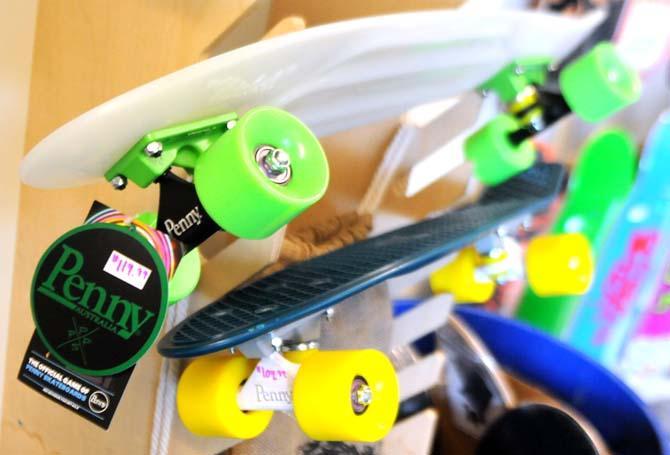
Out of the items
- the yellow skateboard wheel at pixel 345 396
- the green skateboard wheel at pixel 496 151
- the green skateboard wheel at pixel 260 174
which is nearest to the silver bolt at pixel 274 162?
the green skateboard wheel at pixel 260 174

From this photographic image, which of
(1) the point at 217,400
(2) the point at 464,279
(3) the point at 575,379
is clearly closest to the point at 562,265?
(2) the point at 464,279

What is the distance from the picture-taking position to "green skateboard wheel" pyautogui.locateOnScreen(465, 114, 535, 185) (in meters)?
0.62

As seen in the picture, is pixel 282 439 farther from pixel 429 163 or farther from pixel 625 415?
pixel 625 415

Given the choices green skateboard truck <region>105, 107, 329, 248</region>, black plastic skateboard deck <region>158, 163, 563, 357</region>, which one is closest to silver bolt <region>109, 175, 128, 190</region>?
green skateboard truck <region>105, 107, 329, 248</region>

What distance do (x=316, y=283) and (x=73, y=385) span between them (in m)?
0.17

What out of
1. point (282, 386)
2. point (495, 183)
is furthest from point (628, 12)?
point (282, 386)

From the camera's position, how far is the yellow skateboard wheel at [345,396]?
38 cm

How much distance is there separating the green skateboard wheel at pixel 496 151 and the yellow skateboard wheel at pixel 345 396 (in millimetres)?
287

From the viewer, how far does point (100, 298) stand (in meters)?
0.38

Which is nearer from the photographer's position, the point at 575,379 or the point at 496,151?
the point at 496,151

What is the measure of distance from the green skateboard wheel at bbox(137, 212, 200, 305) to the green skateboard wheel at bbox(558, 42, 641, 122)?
1.27ft

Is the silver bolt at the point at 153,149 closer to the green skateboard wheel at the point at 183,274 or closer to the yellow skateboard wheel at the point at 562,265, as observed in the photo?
the green skateboard wheel at the point at 183,274

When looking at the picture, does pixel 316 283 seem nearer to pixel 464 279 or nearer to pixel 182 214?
pixel 182 214

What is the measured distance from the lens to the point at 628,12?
89 cm
